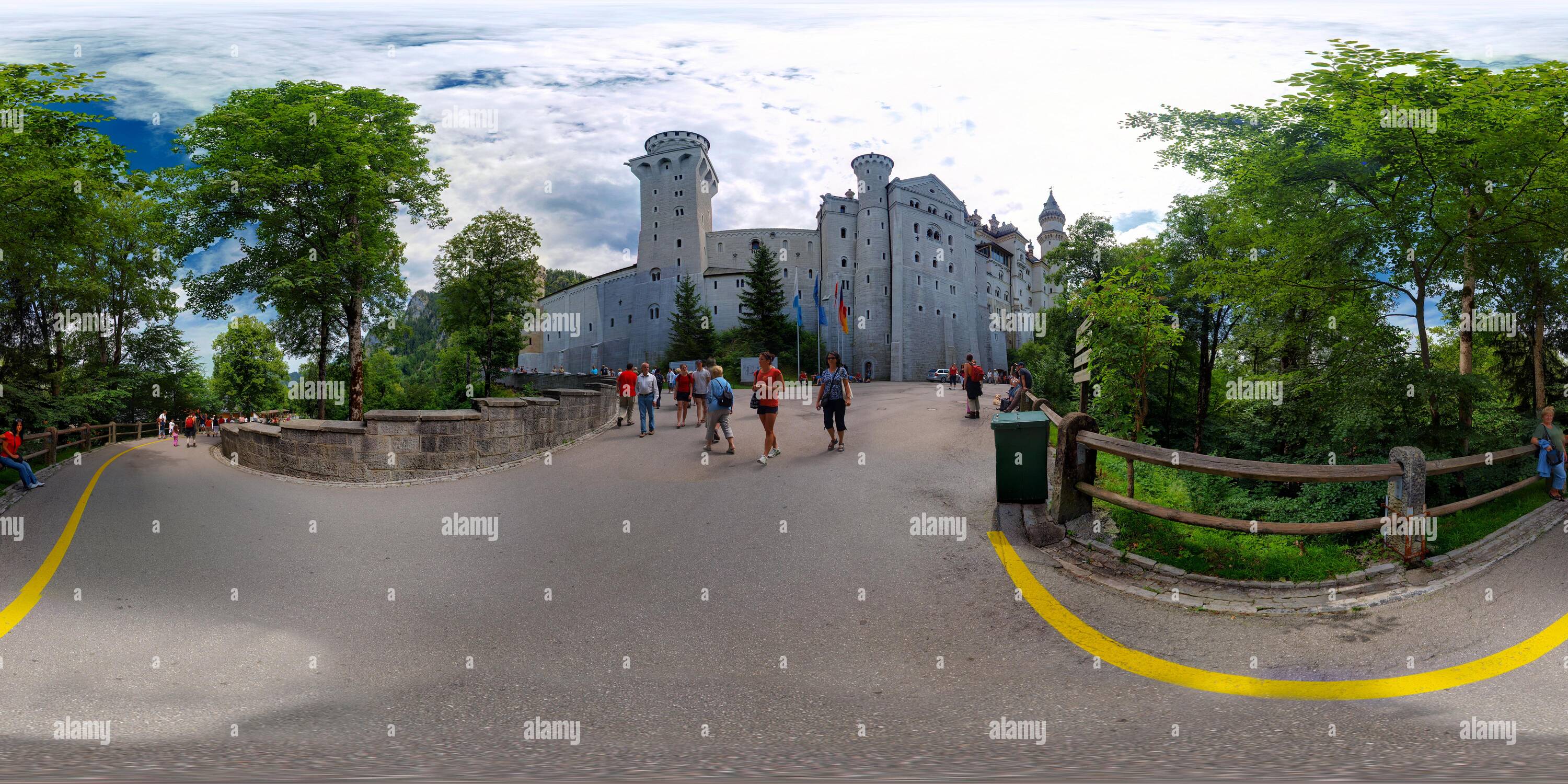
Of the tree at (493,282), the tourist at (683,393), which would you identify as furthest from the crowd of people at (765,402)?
the tree at (493,282)

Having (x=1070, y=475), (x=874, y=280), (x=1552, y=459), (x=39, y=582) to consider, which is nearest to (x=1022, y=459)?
(x=1070, y=475)

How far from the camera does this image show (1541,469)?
19.9 feet

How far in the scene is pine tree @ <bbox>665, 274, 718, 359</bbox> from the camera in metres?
47.9

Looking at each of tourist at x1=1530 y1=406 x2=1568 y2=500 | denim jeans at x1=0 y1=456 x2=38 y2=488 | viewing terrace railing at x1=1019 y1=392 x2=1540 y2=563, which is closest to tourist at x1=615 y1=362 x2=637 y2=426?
denim jeans at x1=0 y1=456 x2=38 y2=488

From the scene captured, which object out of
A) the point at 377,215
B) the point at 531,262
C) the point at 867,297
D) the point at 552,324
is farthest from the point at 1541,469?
the point at 552,324

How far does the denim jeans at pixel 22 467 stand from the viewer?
8.32 m

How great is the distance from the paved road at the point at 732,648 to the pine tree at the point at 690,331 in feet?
139

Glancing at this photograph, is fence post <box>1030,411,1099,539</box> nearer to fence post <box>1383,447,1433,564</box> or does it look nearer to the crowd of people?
fence post <box>1383,447,1433,564</box>

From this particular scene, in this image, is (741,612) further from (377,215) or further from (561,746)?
(377,215)

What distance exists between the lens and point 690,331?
48.2 metres

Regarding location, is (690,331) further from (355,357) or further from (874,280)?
(355,357)

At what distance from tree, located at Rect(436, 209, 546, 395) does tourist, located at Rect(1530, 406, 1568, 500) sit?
26820mm

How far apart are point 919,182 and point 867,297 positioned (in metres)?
11.5

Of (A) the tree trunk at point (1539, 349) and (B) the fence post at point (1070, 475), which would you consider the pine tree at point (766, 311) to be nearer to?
(A) the tree trunk at point (1539, 349)
